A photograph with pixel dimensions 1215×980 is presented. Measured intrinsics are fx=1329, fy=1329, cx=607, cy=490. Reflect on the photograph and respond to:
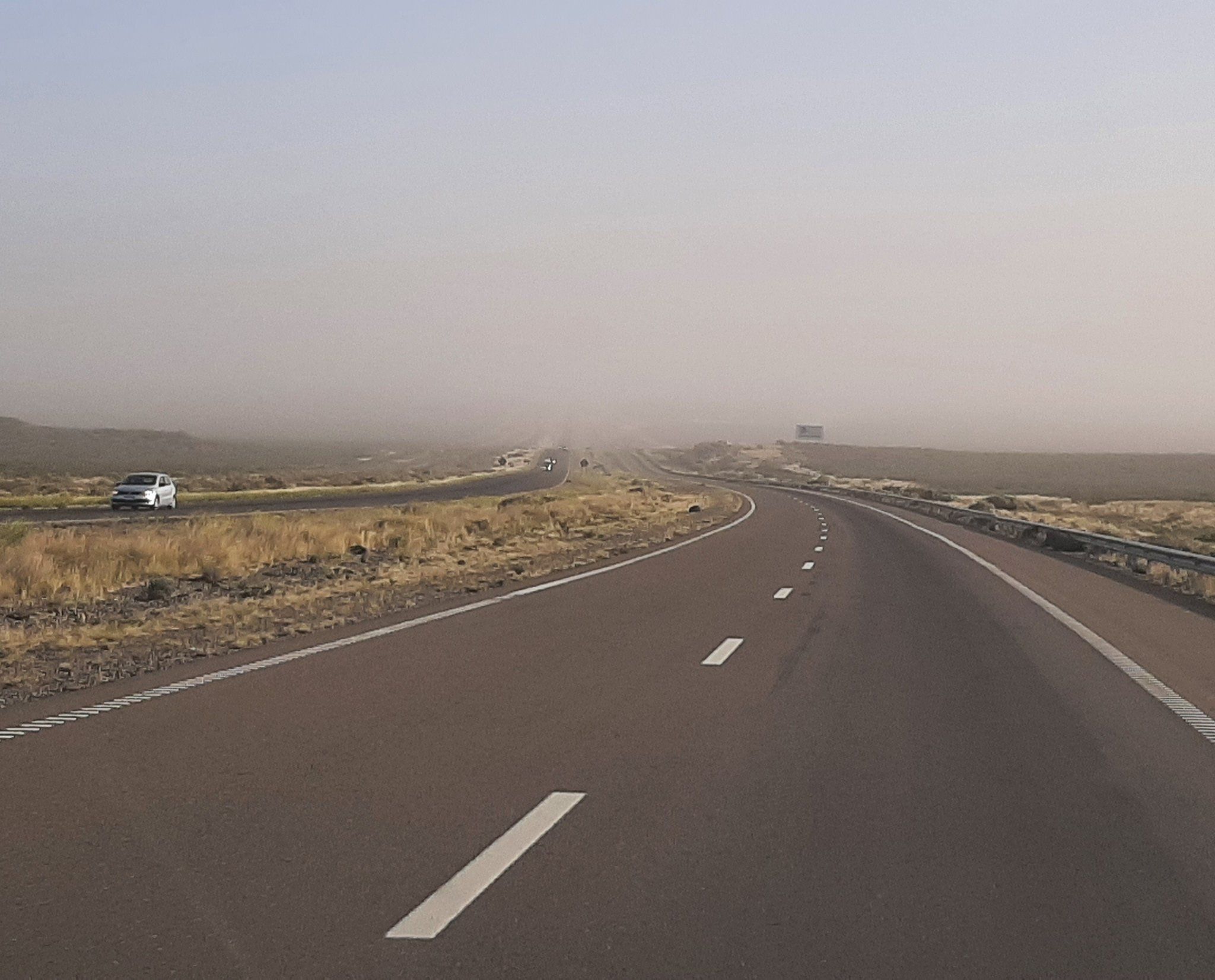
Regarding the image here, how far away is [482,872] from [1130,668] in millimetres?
8702

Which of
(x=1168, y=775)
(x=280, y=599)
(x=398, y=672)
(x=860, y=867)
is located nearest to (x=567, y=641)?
(x=398, y=672)

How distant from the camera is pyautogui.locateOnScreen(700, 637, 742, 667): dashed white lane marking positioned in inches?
494

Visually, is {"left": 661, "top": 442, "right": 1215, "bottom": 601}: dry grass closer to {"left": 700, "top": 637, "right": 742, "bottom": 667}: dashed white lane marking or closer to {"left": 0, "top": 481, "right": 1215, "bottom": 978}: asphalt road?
{"left": 700, "top": 637, "right": 742, "bottom": 667}: dashed white lane marking

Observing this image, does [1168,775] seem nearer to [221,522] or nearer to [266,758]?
[266,758]

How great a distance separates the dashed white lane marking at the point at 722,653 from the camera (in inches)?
494

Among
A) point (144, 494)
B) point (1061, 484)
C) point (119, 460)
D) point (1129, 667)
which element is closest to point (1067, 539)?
point (1129, 667)

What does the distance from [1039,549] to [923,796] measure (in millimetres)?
28684

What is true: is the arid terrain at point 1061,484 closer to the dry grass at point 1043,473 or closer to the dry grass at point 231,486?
the dry grass at point 1043,473

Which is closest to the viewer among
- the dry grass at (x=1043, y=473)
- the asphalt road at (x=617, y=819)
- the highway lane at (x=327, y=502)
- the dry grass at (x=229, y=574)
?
the asphalt road at (x=617, y=819)

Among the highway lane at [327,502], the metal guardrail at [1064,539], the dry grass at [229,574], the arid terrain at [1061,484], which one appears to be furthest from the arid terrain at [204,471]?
the arid terrain at [1061,484]

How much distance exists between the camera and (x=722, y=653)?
1322 centimetres

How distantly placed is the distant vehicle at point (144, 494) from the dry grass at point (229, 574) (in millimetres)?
10340

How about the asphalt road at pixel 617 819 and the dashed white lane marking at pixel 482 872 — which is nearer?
the asphalt road at pixel 617 819

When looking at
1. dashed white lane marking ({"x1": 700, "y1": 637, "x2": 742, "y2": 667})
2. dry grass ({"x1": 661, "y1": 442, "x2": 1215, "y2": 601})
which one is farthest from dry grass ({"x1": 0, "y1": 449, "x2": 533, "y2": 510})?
dashed white lane marking ({"x1": 700, "y1": 637, "x2": 742, "y2": 667})
